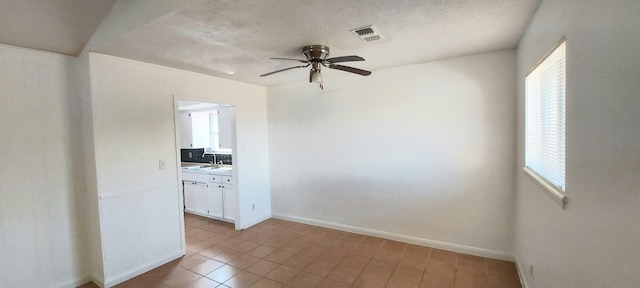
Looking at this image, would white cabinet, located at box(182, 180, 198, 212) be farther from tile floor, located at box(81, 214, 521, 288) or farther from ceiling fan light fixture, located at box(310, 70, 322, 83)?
ceiling fan light fixture, located at box(310, 70, 322, 83)

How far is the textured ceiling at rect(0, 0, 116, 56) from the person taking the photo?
2.02 m

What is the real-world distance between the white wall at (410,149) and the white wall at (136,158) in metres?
1.74

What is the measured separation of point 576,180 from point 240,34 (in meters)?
2.37

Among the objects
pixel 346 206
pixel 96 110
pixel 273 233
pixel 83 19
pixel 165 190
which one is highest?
pixel 83 19

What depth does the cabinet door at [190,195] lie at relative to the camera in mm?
5047

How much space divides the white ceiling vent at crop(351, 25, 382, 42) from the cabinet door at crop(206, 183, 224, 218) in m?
3.56

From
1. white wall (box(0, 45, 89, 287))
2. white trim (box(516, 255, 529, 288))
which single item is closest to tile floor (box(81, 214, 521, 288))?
white trim (box(516, 255, 529, 288))

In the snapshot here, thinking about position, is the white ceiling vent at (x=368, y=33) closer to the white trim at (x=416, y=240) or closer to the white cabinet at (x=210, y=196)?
the white trim at (x=416, y=240)

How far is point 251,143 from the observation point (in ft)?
14.3

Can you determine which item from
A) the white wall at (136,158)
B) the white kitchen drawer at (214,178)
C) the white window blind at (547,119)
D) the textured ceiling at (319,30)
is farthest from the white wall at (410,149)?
the white wall at (136,158)

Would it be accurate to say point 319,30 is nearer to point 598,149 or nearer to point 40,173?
point 598,149

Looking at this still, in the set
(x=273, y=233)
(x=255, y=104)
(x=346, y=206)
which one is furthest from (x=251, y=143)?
(x=346, y=206)

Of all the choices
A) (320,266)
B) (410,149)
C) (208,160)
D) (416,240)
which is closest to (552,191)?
(410,149)

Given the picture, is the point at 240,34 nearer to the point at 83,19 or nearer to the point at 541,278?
the point at 83,19
